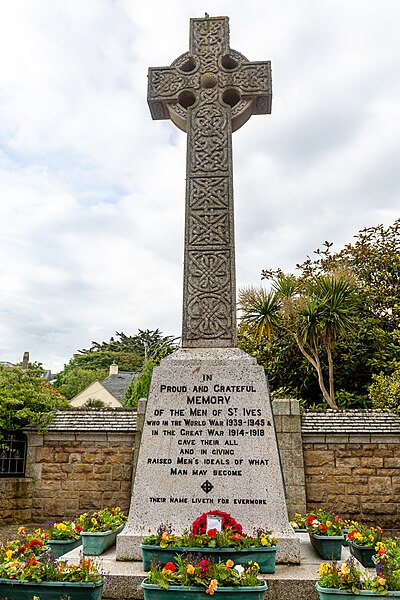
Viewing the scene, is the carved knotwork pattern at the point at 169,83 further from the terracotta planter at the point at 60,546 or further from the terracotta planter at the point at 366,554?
the terracotta planter at the point at 366,554

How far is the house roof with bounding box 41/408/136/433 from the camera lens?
904 centimetres

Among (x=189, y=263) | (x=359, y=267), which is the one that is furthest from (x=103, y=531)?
(x=359, y=267)

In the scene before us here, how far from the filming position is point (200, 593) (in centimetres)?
294

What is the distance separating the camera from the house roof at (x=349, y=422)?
8.75 metres

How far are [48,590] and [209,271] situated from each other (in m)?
3.33

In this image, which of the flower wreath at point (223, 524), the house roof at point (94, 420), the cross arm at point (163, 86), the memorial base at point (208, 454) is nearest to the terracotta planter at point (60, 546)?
the memorial base at point (208, 454)

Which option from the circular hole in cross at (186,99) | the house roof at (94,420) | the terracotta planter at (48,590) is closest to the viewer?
the terracotta planter at (48,590)

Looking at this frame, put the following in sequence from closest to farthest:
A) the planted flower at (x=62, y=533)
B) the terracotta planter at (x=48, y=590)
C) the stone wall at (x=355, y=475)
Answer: the terracotta planter at (x=48, y=590) → the planted flower at (x=62, y=533) → the stone wall at (x=355, y=475)

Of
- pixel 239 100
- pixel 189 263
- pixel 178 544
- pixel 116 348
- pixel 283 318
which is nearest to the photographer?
pixel 178 544

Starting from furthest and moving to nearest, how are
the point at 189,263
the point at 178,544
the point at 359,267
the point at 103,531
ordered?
the point at 359,267, the point at 189,263, the point at 103,531, the point at 178,544

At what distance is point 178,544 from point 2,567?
3.95 feet

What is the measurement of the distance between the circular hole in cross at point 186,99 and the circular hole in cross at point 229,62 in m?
0.57

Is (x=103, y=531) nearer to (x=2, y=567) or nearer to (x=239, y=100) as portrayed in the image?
(x=2, y=567)

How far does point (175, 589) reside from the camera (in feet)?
9.64
